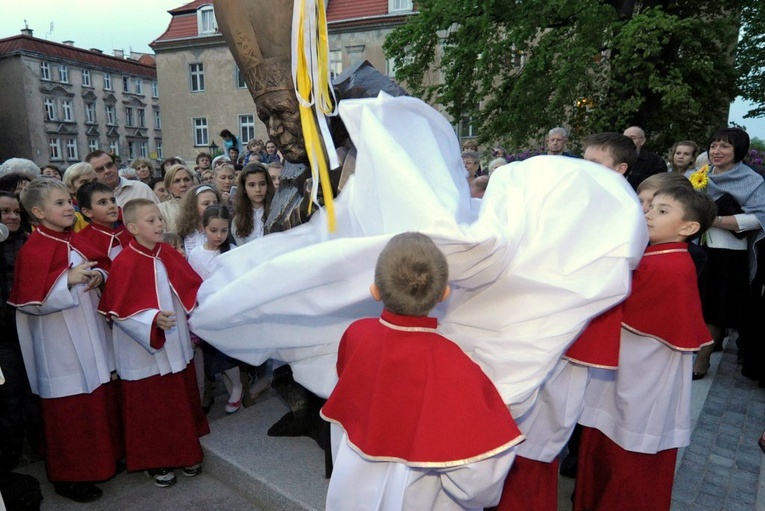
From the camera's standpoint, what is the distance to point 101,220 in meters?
3.27

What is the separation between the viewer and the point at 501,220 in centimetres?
200

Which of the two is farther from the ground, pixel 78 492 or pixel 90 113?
pixel 90 113

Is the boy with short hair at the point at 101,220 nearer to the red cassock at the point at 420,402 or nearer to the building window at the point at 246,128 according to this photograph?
the red cassock at the point at 420,402

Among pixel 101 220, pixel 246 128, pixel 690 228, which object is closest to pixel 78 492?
pixel 101 220

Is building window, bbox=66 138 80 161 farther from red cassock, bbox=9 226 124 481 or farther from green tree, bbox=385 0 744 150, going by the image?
red cassock, bbox=9 226 124 481

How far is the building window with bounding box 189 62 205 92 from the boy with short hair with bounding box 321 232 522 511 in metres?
26.9

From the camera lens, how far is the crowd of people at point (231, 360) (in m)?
2.19

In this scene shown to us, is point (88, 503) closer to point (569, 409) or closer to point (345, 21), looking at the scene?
point (569, 409)

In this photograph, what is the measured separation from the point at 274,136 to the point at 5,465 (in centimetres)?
225

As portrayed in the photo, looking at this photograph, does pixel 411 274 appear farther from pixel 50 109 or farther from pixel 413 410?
pixel 50 109

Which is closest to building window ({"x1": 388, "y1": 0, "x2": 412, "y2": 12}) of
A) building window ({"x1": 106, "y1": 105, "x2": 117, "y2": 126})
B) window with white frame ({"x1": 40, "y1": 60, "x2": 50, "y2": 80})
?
window with white frame ({"x1": 40, "y1": 60, "x2": 50, "y2": 80})

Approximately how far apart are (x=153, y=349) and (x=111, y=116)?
134 feet

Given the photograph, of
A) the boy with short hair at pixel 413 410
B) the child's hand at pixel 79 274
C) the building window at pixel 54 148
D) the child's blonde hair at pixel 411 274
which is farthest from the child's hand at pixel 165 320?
the building window at pixel 54 148

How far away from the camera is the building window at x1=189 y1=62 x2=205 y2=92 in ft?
85.4
